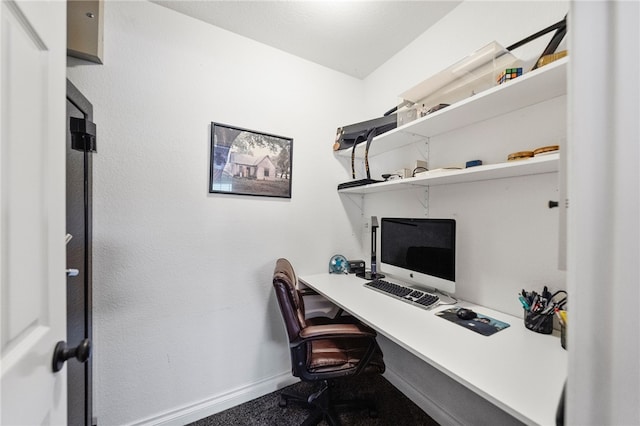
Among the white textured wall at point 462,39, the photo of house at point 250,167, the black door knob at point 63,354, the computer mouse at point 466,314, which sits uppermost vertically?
the white textured wall at point 462,39

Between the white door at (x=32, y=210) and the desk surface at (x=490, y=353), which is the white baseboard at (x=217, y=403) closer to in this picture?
the desk surface at (x=490, y=353)

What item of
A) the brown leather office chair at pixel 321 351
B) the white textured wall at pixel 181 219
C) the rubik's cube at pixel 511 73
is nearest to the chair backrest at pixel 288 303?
the brown leather office chair at pixel 321 351

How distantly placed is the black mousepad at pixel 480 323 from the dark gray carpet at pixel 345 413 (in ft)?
2.77

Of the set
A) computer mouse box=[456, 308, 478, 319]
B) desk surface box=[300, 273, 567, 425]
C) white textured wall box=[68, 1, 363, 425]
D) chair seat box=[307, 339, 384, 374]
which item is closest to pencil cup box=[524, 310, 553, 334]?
desk surface box=[300, 273, 567, 425]

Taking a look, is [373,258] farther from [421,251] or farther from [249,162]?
[249,162]

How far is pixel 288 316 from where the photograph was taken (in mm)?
1221

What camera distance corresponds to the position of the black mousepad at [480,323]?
1056mm

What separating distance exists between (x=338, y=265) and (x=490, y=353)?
48.9 inches

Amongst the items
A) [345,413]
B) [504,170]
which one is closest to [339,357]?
[345,413]

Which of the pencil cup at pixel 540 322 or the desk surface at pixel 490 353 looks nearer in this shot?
the desk surface at pixel 490 353

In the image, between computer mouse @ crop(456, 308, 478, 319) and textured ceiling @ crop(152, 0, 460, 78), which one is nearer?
computer mouse @ crop(456, 308, 478, 319)

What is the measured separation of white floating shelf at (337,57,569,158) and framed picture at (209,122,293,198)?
2.48 ft

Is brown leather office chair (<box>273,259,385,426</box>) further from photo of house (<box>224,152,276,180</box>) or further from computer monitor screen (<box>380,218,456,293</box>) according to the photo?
photo of house (<box>224,152,276,180</box>)

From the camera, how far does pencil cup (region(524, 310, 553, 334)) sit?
101 cm
